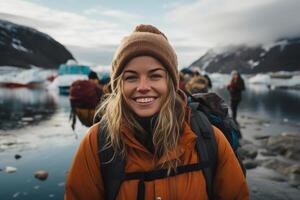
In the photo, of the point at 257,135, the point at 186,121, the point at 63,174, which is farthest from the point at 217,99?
the point at 257,135

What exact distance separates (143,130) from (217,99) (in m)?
0.69

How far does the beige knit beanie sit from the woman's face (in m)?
0.04

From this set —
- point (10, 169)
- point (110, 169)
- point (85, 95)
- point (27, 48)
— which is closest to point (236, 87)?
point (85, 95)

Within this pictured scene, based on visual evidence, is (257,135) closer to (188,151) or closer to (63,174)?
(63,174)

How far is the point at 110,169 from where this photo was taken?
5.59 feet

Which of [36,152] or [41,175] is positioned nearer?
[41,175]

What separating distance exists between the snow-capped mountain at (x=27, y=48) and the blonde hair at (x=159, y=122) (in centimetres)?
12062

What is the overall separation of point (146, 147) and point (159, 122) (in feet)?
0.57

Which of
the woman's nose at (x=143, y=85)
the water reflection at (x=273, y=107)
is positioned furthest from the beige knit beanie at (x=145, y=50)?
the water reflection at (x=273, y=107)

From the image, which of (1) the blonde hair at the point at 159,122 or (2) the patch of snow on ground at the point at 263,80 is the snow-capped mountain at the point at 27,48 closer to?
(2) the patch of snow on ground at the point at 263,80

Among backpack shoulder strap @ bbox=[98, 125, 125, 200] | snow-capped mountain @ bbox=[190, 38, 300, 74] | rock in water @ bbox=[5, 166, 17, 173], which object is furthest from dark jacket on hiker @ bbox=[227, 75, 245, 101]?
snow-capped mountain @ bbox=[190, 38, 300, 74]

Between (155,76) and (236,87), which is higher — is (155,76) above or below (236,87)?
above

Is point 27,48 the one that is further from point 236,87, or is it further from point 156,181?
point 156,181

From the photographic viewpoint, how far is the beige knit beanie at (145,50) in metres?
1.81
